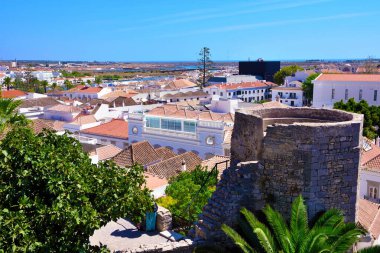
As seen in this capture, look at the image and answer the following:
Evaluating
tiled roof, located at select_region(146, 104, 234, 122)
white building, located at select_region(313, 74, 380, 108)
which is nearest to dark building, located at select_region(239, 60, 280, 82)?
white building, located at select_region(313, 74, 380, 108)

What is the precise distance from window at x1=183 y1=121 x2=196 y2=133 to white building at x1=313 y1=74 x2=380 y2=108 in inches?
1246

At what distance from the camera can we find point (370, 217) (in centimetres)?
1628

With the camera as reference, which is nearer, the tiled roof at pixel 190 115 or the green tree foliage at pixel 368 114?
the tiled roof at pixel 190 115

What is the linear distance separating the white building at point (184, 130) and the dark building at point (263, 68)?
92785mm

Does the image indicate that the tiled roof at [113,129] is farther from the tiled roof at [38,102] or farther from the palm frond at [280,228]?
the palm frond at [280,228]

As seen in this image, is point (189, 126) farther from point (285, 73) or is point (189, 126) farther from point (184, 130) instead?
point (285, 73)

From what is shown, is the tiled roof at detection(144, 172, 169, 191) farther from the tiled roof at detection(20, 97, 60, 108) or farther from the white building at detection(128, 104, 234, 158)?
the tiled roof at detection(20, 97, 60, 108)

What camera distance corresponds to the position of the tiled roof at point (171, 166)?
25469mm

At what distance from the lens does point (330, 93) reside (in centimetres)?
6034

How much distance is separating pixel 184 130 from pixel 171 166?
8254mm

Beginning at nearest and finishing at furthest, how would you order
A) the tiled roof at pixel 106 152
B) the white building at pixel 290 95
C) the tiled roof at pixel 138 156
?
1. the tiled roof at pixel 138 156
2. the tiled roof at pixel 106 152
3. the white building at pixel 290 95

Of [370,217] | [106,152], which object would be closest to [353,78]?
[106,152]

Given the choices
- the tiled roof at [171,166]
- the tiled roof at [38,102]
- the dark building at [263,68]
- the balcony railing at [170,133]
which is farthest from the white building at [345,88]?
the dark building at [263,68]

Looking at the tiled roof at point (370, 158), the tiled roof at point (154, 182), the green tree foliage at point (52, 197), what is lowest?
the tiled roof at point (154, 182)
